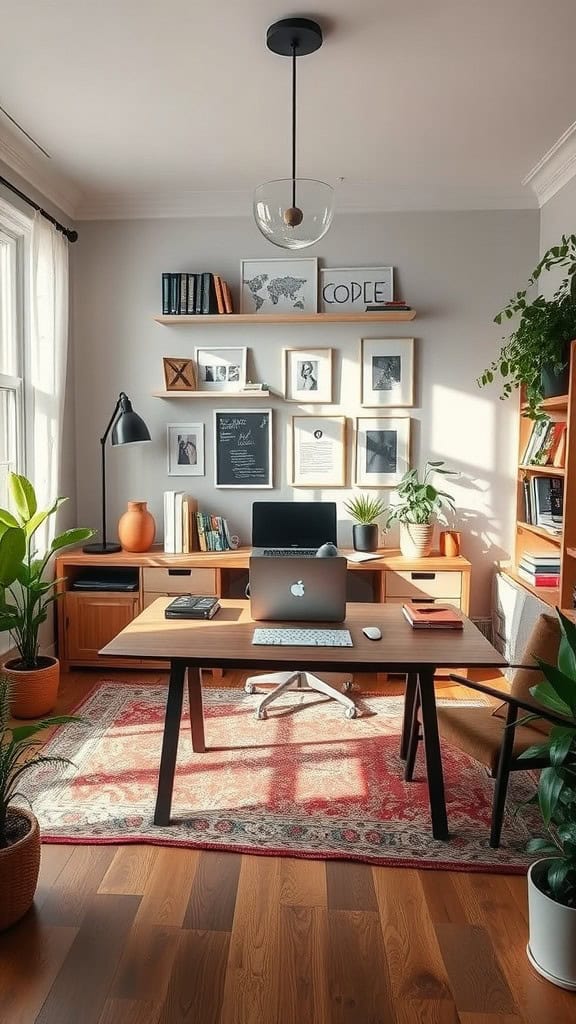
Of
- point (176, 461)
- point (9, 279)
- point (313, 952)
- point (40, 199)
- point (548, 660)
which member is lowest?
point (313, 952)

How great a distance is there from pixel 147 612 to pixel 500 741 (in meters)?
1.38

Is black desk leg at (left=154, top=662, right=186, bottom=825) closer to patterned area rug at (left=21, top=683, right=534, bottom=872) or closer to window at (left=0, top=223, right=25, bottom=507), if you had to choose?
patterned area rug at (left=21, top=683, right=534, bottom=872)

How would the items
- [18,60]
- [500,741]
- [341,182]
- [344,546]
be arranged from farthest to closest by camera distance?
[344,546] < [341,182] < [18,60] < [500,741]

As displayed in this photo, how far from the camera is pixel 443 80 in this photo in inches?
115

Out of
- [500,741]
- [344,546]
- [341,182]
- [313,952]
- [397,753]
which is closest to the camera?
[313,952]

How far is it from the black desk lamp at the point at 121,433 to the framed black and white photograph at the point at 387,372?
1340mm

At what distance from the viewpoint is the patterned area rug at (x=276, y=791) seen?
241cm

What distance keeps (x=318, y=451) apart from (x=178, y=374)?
0.96 metres

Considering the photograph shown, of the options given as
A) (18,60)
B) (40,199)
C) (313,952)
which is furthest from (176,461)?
(313,952)

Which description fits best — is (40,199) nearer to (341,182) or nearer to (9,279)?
(9,279)

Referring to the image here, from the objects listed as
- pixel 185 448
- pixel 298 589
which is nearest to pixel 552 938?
pixel 298 589

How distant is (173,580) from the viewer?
4094mm

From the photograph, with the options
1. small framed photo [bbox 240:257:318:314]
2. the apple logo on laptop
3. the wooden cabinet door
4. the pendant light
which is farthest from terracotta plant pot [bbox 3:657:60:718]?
small framed photo [bbox 240:257:318:314]

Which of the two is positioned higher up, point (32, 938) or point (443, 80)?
point (443, 80)
